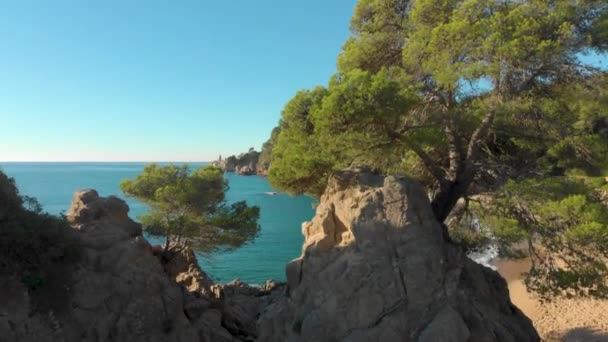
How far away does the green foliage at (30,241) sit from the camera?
7633mm

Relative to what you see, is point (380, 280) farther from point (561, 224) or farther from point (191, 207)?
point (191, 207)

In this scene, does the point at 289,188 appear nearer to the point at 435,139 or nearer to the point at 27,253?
the point at 435,139

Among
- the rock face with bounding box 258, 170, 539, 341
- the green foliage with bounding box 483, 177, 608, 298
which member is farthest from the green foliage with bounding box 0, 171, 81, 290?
the green foliage with bounding box 483, 177, 608, 298

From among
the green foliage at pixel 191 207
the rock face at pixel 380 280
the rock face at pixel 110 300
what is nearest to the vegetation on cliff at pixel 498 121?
the rock face at pixel 380 280

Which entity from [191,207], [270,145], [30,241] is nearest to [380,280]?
[30,241]

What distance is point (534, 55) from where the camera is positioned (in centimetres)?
795

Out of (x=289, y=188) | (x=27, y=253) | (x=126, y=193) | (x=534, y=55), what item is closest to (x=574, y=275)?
(x=534, y=55)

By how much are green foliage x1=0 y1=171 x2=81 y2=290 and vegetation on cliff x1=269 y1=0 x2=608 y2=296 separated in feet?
15.6

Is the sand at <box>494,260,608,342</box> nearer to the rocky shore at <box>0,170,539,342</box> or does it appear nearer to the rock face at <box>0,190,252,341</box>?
the rocky shore at <box>0,170,539,342</box>

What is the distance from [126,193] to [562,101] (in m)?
12.8

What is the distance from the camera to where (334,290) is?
8.23 meters

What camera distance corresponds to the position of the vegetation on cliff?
805 centimetres

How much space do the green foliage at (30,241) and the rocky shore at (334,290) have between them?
27 cm

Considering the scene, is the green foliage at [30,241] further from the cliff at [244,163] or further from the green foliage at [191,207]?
the cliff at [244,163]
